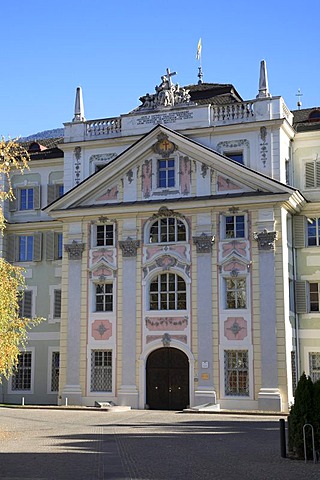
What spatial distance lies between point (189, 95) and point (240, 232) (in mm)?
8026

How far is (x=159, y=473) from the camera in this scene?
15391 millimetres

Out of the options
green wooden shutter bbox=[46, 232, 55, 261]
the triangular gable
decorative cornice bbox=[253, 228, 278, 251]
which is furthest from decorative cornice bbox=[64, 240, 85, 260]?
decorative cornice bbox=[253, 228, 278, 251]

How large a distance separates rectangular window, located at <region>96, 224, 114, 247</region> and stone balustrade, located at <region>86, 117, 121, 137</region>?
4946 mm

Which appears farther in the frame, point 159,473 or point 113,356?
point 113,356

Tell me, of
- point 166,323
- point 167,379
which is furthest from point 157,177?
point 167,379

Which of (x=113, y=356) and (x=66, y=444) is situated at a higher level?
(x=113, y=356)

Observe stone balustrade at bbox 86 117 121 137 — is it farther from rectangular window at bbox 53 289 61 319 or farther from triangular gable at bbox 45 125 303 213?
rectangular window at bbox 53 289 61 319

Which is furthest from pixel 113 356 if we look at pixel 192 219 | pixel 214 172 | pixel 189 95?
pixel 189 95

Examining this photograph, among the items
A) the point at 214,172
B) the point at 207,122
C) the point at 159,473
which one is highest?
the point at 207,122

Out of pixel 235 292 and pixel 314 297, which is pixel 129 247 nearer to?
pixel 235 292

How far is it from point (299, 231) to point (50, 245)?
1349 centimetres

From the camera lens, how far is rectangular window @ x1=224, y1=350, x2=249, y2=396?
111 ft

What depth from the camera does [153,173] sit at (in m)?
36.9

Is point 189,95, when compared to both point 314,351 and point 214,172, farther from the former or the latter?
point 314,351
